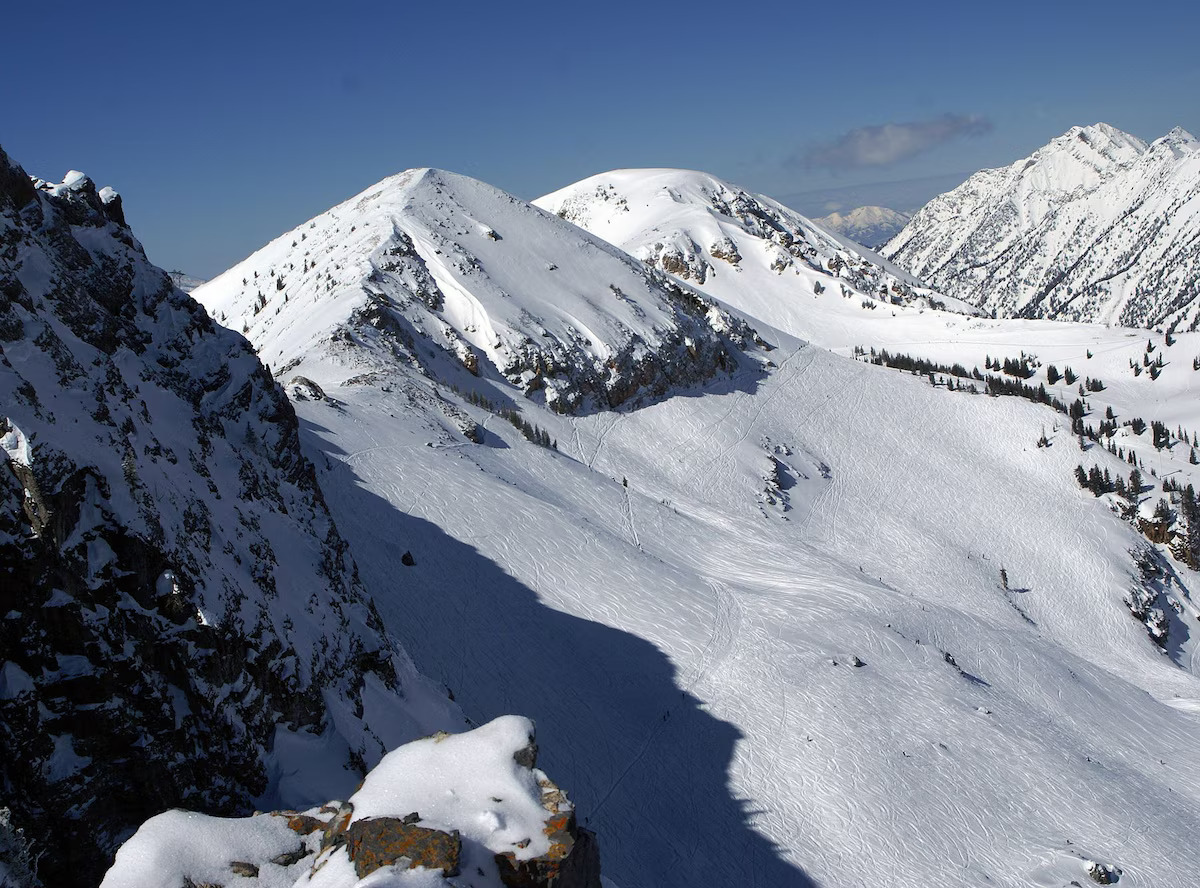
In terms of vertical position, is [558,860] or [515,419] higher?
[515,419]

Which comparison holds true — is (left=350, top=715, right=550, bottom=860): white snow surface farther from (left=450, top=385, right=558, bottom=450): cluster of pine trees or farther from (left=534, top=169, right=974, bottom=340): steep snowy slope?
(left=534, top=169, right=974, bottom=340): steep snowy slope

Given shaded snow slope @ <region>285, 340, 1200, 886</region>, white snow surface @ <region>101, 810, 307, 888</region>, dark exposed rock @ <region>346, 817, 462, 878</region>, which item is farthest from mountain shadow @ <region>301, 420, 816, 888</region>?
dark exposed rock @ <region>346, 817, 462, 878</region>

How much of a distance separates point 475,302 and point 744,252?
9753cm

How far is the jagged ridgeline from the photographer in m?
13.8

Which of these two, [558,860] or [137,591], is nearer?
[558,860]

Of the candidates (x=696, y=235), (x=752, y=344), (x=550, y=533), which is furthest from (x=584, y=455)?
(x=696, y=235)

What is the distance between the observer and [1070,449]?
84.1 m

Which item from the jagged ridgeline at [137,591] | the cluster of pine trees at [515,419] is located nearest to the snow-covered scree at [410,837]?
the jagged ridgeline at [137,591]

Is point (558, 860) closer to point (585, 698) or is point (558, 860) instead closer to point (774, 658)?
point (585, 698)

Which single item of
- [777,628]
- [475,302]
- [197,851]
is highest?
[475,302]

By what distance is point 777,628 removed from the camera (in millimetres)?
40094

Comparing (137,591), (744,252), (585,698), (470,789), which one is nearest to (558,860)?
(470,789)

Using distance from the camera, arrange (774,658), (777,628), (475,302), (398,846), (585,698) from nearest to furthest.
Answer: (398,846)
(585,698)
(774,658)
(777,628)
(475,302)

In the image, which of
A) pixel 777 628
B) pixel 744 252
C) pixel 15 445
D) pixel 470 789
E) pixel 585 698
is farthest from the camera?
pixel 744 252
